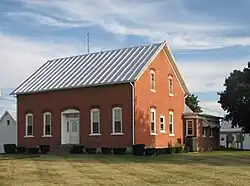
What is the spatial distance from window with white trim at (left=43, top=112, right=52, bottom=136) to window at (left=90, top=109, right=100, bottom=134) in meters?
4.82

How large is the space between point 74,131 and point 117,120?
483 cm

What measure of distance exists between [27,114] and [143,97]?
11.9m

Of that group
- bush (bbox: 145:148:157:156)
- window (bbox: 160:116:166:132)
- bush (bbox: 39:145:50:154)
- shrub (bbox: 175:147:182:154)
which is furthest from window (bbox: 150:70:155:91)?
bush (bbox: 39:145:50:154)

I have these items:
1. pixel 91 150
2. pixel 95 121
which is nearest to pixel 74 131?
pixel 95 121

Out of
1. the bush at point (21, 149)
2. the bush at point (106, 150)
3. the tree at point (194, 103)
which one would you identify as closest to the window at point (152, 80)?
the bush at point (106, 150)

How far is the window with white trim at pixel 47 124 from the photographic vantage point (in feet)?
152

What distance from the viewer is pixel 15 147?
45906mm

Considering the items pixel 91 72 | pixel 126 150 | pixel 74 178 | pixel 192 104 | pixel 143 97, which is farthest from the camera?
pixel 192 104

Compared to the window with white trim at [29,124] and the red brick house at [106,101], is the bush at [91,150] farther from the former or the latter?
the window with white trim at [29,124]

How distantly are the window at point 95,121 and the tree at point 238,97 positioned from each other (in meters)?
15.3

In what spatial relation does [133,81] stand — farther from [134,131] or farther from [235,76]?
[235,76]

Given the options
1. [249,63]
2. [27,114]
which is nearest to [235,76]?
[249,63]

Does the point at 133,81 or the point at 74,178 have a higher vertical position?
the point at 133,81

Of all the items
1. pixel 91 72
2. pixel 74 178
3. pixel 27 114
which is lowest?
pixel 74 178
